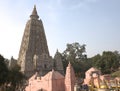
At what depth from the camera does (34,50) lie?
4634 centimetres

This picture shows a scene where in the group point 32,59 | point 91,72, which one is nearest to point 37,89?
point 91,72

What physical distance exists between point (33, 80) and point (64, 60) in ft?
92.0

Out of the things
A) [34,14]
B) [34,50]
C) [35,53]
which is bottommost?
[35,53]

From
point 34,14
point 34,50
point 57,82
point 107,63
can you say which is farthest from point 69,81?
point 107,63

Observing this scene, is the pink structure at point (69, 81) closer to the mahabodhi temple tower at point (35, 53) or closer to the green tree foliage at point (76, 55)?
the mahabodhi temple tower at point (35, 53)

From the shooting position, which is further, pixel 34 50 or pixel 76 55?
pixel 76 55

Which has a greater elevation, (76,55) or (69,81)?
(76,55)

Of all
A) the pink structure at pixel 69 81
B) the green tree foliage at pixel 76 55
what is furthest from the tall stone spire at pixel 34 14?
the pink structure at pixel 69 81

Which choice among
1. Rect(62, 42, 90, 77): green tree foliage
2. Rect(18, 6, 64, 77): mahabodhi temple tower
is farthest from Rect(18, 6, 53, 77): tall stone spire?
Rect(62, 42, 90, 77): green tree foliage

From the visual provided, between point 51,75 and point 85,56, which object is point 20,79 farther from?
point 85,56

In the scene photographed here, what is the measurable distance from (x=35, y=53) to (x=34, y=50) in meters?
0.75

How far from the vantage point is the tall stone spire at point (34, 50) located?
4341 centimetres

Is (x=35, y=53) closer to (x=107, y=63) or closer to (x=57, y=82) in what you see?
(x=107, y=63)

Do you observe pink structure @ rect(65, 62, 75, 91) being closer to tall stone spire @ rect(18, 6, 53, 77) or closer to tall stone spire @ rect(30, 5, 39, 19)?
tall stone spire @ rect(18, 6, 53, 77)
